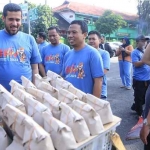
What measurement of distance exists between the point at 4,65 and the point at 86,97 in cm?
129

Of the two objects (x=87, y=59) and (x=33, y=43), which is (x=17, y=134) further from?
(x=33, y=43)

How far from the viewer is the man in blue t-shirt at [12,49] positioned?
2.41m

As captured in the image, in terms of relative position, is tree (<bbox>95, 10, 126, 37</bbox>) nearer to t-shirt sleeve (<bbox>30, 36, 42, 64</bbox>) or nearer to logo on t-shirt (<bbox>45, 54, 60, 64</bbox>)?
logo on t-shirt (<bbox>45, 54, 60, 64</bbox>)

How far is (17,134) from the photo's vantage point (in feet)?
3.79

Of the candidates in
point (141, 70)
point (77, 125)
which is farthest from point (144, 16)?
point (77, 125)

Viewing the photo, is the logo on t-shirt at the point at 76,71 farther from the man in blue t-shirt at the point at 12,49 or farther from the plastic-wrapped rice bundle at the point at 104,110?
the plastic-wrapped rice bundle at the point at 104,110

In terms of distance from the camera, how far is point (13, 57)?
2453 millimetres

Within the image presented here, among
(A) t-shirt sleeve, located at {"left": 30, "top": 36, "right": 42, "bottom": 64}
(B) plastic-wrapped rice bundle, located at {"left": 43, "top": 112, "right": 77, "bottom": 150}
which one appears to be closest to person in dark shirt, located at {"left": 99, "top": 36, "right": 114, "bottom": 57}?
(A) t-shirt sleeve, located at {"left": 30, "top": 36, "right": 42, "bottom": 64}

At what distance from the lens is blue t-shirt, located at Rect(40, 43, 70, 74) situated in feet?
12.4

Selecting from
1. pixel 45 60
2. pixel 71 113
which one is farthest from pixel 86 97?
pixel 45 60

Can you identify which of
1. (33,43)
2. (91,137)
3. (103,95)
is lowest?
(103,95)

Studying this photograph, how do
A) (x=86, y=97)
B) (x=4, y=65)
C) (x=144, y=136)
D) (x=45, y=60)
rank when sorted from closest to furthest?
(x=86, y=97) → (x=144, y=136) → (x=4, y=65) → (x=45, y=60)

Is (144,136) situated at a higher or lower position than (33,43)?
lower

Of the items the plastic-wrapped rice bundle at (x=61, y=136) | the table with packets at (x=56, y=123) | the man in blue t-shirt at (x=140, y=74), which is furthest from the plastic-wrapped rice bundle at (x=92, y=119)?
the man in blue t-shirt at (x=140, y=74)
